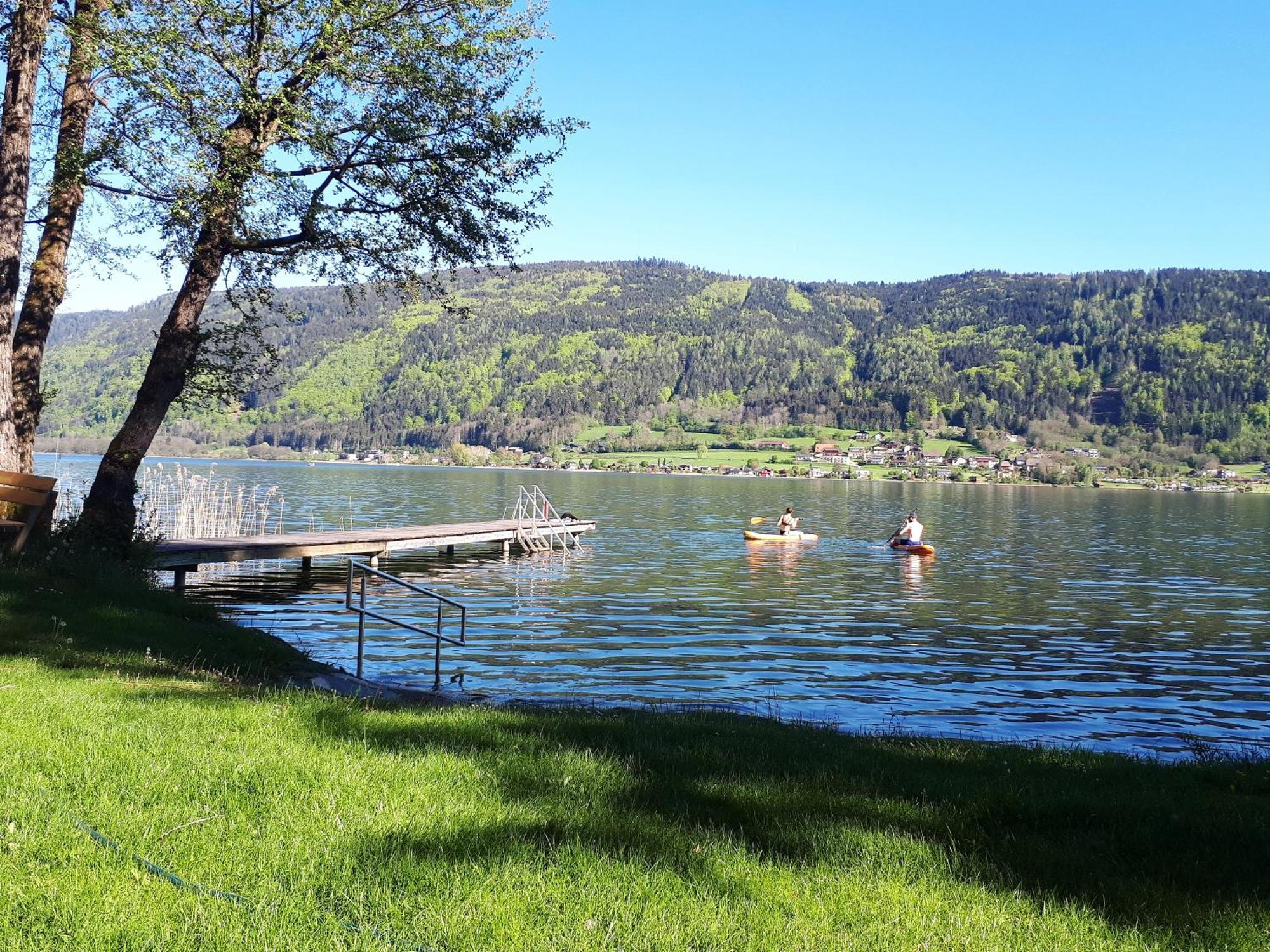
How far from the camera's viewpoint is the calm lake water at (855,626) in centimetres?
1454

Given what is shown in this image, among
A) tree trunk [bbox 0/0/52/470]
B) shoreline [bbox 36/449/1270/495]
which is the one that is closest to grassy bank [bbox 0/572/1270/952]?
tree trunk [bbox 0/0/52/470]

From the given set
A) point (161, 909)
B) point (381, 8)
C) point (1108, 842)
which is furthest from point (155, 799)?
point (381, 8)

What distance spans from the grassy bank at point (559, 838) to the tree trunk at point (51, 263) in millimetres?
8708

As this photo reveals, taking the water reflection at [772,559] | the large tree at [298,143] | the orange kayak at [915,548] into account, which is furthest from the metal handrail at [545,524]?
the large tree at [298,143]

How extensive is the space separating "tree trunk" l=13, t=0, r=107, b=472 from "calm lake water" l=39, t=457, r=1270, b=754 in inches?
233

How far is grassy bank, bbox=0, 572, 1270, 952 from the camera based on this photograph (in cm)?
365

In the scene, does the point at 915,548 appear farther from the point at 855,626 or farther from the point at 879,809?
the point at 879,809

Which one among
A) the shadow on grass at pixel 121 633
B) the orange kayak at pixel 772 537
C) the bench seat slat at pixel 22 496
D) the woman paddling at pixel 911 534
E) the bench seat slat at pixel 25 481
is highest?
the bench seat slat at pixel 25 481

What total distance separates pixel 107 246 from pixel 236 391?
10.6ft

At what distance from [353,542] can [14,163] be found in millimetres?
16300

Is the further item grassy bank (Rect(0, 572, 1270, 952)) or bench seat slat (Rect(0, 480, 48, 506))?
bench seat slat (Rect(0, 480, 48, 506))

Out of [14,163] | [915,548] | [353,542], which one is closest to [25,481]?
[14,163]

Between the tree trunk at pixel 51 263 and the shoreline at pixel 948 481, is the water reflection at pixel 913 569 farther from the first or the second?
the shoreline at pixel 948 481

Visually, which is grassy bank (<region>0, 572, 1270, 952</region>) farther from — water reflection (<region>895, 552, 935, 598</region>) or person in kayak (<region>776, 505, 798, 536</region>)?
person in kayak (<region>776, 505, 798, 536</region>)
